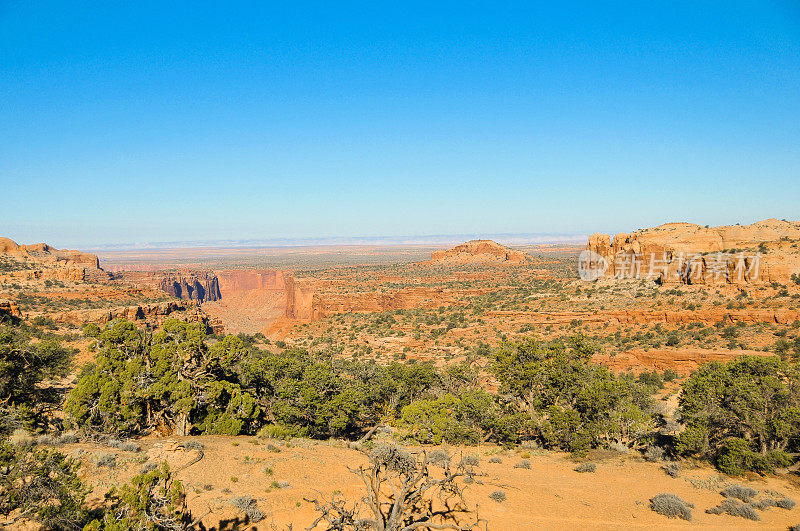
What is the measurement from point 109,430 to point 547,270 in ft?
265

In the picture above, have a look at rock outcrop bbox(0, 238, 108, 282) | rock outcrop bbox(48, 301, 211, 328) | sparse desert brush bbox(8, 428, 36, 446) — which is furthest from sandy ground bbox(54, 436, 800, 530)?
rock outcrop bbox(0, 238, 108, 282)

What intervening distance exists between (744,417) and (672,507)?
634cm

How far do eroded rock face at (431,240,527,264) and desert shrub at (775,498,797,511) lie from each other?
93682 millimetres

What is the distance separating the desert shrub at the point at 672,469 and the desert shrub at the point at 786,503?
284 centimetres

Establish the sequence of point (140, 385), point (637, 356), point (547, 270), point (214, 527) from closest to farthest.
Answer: point (214, 527)
point (140, 385)
point (637, 356)
point (547, 270)

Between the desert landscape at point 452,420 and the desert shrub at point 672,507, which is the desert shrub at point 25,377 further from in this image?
the desert shrub at point 672,507

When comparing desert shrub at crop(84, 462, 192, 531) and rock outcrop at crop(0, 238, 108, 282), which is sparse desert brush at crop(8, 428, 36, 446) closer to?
desert shrub at crop(84, 462, 192, 531)

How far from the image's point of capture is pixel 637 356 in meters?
32.8

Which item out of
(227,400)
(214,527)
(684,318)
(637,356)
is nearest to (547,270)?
(684,318)

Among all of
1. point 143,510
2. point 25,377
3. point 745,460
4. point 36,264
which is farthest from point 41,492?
point 36,264

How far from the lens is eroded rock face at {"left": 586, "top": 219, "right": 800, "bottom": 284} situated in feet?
137

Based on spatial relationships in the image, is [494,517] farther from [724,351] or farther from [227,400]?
[724,351]

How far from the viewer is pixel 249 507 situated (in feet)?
34.9

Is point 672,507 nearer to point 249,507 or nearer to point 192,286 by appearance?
point 249,507
